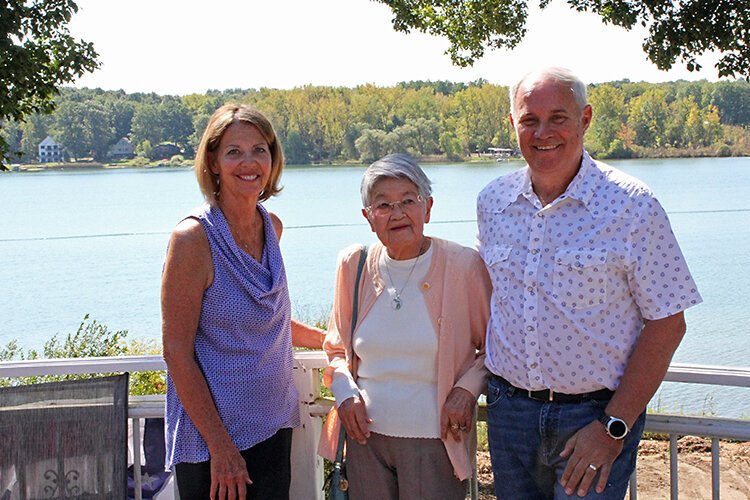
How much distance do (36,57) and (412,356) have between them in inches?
132

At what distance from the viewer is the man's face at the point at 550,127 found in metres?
2.01

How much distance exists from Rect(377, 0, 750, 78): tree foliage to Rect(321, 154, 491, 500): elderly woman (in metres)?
4.38

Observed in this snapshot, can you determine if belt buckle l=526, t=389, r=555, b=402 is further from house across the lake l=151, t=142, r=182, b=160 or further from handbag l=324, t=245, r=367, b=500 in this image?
house across the lake l=151, t=142, r=182, b=160

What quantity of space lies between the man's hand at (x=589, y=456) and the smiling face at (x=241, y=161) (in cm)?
112

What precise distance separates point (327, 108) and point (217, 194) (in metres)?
30.8

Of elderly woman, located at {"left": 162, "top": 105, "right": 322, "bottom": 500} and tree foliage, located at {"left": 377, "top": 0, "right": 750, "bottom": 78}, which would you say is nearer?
elderly woman, located at {"left": 162, "top": 105, "right": 322, "bottom": 500}

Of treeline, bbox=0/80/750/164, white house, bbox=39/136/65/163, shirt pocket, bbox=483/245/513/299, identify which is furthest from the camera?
white house, bbox=39/136/65/163

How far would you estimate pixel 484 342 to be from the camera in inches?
92.8

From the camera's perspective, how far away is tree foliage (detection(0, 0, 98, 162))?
14.5 feet

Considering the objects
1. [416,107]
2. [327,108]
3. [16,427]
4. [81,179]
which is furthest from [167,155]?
[16,427]

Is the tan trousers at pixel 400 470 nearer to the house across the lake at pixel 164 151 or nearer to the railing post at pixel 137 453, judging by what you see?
the railing post at pixel 137 453

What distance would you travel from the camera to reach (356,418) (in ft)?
7.55

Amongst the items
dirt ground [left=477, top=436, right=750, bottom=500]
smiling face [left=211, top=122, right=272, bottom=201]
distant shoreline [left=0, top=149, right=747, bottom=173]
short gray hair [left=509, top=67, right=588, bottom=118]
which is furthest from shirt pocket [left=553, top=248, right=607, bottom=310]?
distant shoreline [left=0, top=149, right=747, bottom=173]

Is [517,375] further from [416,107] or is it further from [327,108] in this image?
[327,108]
